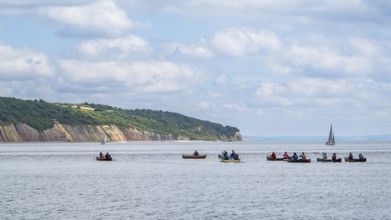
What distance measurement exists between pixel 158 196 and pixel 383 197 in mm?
23845

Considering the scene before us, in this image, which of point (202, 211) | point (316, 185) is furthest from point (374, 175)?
point (202, 211)

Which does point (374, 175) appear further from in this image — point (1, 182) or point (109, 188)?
point (1, 182)

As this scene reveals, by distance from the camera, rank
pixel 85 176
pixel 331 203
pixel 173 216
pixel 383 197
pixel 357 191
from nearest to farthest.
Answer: pixel 173 216 < pixel 331 203 < pixel 383 197 < pixel 357 191 < pixel 85 176

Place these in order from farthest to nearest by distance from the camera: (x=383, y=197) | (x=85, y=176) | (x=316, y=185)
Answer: (x=85, y=176) < (x=316, y=185) < (x=383, y=197)

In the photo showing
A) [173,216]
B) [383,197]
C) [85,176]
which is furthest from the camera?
[85,176]

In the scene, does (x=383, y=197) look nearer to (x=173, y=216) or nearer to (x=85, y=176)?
(x=173, y=216)

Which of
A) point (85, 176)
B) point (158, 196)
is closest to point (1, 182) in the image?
point (85, 176)

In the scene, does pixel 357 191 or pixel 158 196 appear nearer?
pixel 158 196

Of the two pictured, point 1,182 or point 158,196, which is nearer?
point 158,196

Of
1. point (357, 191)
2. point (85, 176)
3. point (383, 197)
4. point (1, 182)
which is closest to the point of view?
point (383, 197)

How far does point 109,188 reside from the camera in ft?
312

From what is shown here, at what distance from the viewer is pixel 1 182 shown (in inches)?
4149

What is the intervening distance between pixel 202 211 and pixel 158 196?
566 inches

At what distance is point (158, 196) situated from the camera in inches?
3300
